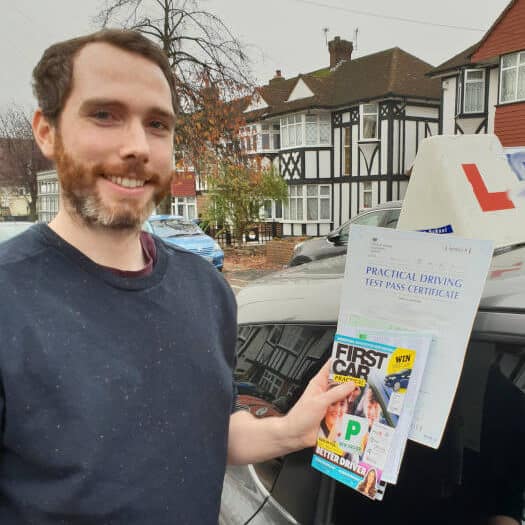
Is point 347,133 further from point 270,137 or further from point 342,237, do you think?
point 342,237

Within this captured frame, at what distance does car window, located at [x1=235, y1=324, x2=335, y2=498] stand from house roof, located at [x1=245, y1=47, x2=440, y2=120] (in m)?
20.8

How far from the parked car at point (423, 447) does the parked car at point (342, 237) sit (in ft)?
21.3

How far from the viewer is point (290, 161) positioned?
25.2 metres

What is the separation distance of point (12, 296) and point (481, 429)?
110 centimetres

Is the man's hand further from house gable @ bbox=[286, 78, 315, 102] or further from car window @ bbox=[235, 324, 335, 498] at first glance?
house gable @ bbox=[286, 78, 315, 102]

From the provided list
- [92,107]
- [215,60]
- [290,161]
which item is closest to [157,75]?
[92,107]

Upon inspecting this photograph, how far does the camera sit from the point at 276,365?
1718 millimetres

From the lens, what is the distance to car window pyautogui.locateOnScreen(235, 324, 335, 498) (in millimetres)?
1548

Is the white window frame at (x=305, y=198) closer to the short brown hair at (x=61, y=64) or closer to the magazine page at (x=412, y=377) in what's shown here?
the short brown hair at (x=61, y=64)

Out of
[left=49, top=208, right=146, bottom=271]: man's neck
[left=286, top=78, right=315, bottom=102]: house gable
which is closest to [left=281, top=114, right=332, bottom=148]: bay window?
[left=286, top=78, right=315, bottom=102]: house gable

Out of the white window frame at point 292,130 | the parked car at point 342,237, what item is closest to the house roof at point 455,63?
the white window frame at point 292,130

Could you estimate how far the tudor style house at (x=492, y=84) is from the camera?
15227 millimetres

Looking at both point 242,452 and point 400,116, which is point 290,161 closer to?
point 400,116

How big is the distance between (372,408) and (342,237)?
828 centimetres
